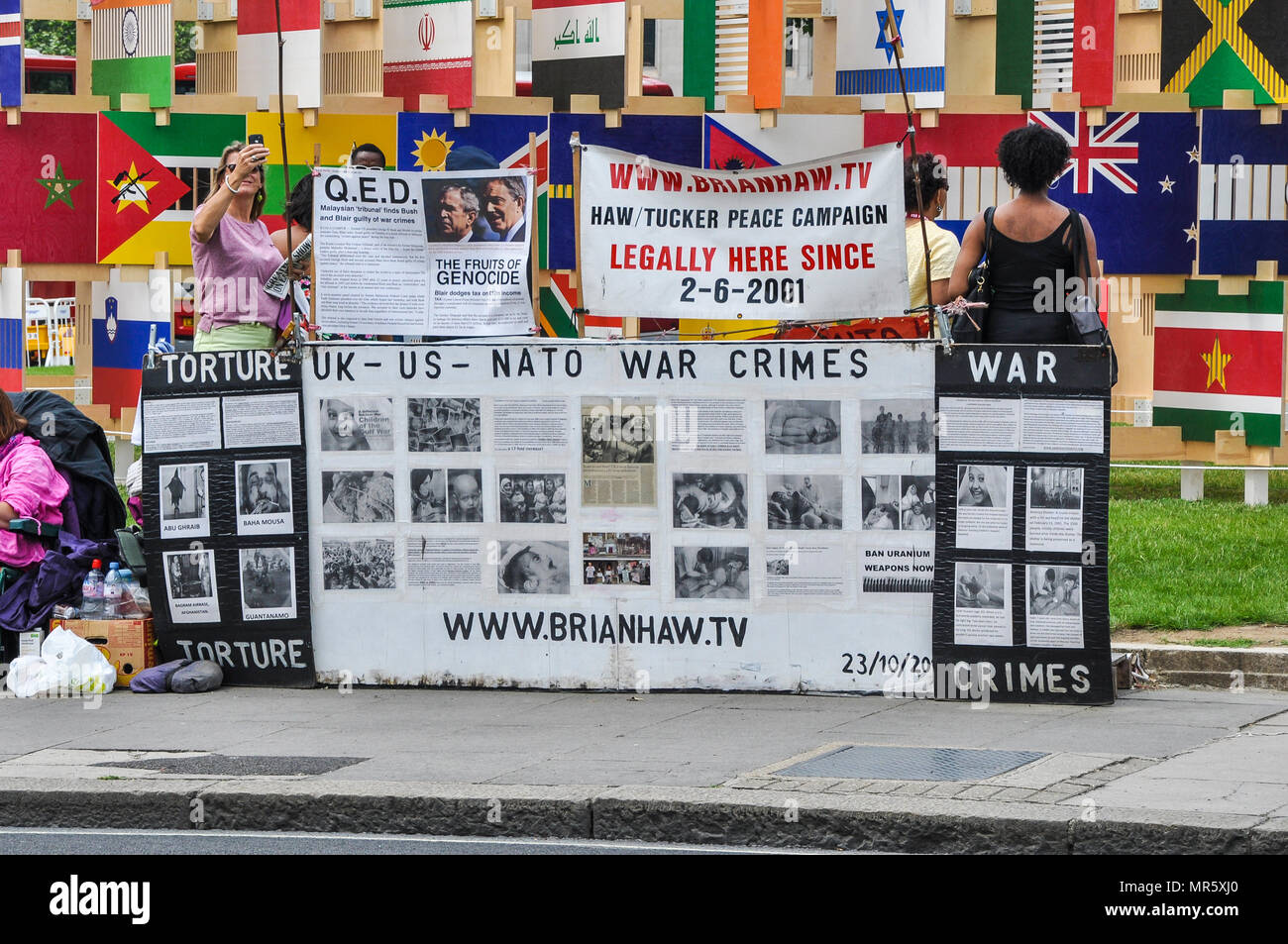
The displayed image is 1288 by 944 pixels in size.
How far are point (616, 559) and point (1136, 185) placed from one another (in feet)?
20.6

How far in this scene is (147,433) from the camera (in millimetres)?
8930

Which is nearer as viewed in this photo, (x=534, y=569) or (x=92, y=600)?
(x=534, y=569)

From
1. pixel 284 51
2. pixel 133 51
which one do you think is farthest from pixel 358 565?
pixel 133 51

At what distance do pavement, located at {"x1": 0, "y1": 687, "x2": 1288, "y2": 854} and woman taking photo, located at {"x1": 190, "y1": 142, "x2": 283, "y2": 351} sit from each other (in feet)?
5.96

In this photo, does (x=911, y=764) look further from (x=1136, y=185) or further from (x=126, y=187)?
(x=126, y=187)

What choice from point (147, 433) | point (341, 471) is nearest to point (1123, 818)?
point (341, 471)

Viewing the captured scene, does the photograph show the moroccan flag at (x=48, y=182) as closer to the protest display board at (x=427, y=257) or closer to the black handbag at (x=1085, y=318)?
the protest display board at (x=427, y=257)

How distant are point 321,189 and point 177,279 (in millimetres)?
5770

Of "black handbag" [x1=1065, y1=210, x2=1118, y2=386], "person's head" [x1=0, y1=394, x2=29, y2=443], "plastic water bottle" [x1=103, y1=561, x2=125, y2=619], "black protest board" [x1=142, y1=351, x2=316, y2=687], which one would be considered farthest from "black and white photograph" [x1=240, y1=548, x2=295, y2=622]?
"black handbag" [x1=1065, y1=210, x2=1118, y2=386]

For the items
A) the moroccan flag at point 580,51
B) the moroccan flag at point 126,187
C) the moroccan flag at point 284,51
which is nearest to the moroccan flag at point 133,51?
the moroccan flag at point 126,187

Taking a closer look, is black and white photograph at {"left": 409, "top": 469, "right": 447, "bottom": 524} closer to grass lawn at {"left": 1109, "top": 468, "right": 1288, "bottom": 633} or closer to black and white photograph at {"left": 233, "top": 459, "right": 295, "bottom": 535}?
black and white photograph at {"left": 233, "top": 459, "right": 295, "bottom": 535}

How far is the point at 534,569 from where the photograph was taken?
870 cm

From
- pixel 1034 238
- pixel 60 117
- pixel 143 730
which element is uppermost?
pixel 60 117

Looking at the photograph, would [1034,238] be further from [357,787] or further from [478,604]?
[357,787]
